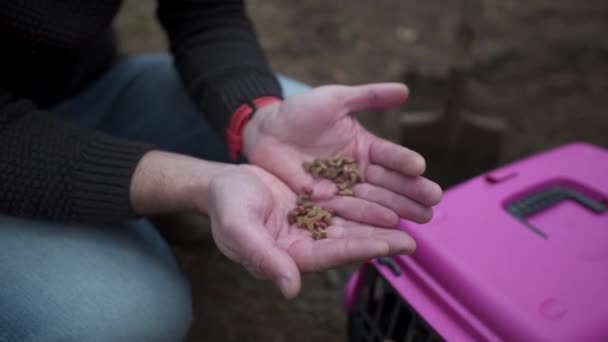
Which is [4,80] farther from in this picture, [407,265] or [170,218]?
[407,265]

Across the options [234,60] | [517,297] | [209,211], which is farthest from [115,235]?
[517,297]

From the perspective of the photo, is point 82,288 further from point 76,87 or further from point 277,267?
point 76,87

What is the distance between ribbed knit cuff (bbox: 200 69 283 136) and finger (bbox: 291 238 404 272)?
21.5 inches

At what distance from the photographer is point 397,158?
40.5 inches

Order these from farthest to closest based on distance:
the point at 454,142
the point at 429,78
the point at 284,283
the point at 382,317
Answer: the point at 429,78
the point at 454,142
the point at 382,317
the point at 284,283

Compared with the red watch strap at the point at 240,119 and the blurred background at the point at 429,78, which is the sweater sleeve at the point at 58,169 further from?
the blurred background at the point at 429,78

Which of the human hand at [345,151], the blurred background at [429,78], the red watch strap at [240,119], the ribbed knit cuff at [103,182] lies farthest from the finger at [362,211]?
the blurred background at [429,78]

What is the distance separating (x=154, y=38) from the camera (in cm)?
315

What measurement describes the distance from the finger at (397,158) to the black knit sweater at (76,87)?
1.30 feet

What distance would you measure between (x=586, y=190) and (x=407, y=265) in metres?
0.54

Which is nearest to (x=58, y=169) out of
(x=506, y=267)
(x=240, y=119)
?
(x=240, y=119)

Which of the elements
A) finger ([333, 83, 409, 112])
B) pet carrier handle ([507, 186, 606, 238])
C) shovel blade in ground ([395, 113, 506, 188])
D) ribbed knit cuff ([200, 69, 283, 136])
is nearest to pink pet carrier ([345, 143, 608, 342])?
pet carrier handle ([507, 186, 606, 238])

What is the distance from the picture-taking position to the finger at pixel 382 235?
Answer: 90 centimetres

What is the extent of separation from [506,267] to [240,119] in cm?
76
